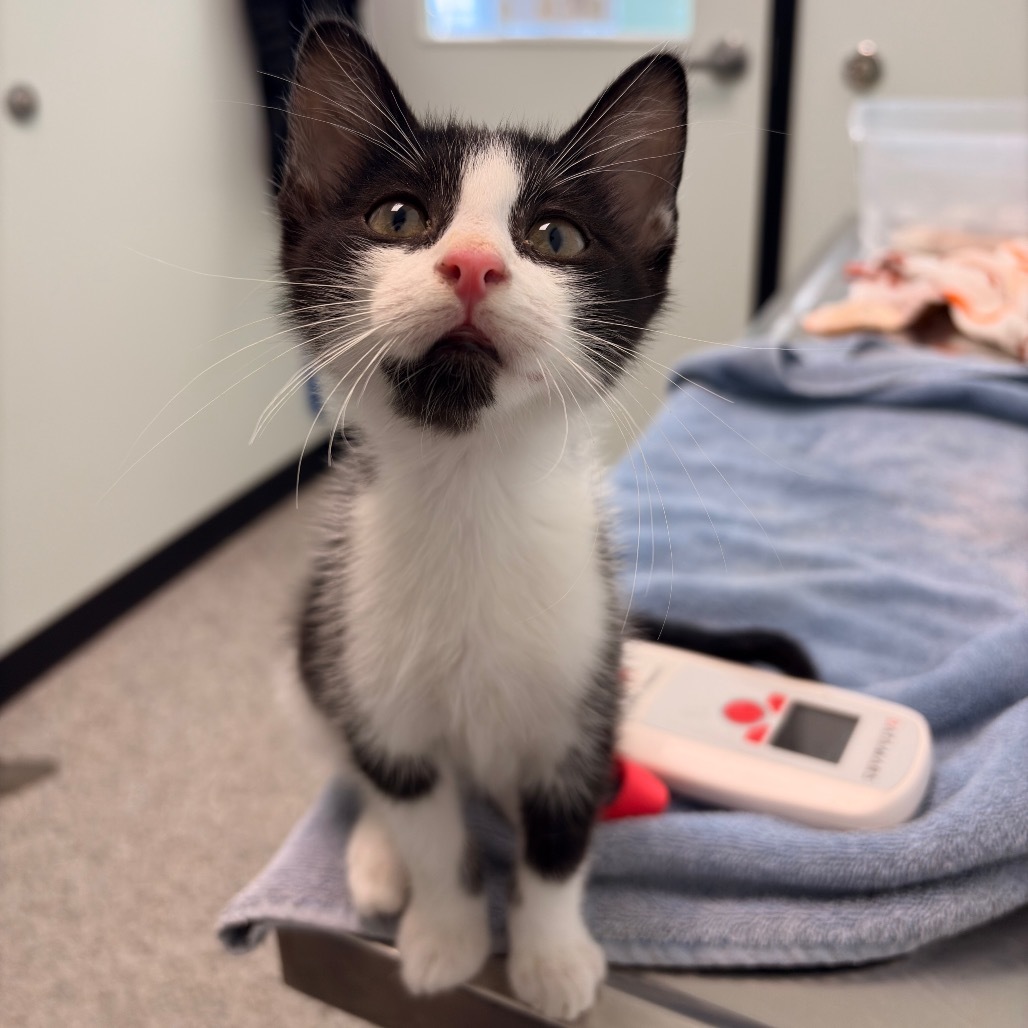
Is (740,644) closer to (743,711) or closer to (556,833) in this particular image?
(743,711)

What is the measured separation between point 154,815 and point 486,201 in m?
1.50

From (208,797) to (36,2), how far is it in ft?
4.93

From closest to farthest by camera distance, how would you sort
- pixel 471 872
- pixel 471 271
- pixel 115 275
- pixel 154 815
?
pixel 471 271
pixel 471 872
pixel 154 815
pixel 115 275

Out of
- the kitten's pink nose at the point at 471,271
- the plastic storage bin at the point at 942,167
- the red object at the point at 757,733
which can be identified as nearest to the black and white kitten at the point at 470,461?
the kitten's pink nose at the point at 471,271

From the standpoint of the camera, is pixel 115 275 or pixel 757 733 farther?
pixel 115 275

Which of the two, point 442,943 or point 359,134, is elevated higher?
point 359,134

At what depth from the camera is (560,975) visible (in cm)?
64

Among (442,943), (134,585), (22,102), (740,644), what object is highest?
(22,102)

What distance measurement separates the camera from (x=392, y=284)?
552 mm

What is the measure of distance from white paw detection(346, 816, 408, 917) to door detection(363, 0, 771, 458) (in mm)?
1578

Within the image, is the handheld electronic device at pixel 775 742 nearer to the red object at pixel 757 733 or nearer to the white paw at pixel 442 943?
the red object at pixel 757 733

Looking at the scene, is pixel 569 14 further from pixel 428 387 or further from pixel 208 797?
pixel 428 387

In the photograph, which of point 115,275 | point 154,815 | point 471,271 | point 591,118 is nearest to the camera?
point 471,271

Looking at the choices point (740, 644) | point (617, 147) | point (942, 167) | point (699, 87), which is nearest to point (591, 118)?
point (617, 147)
